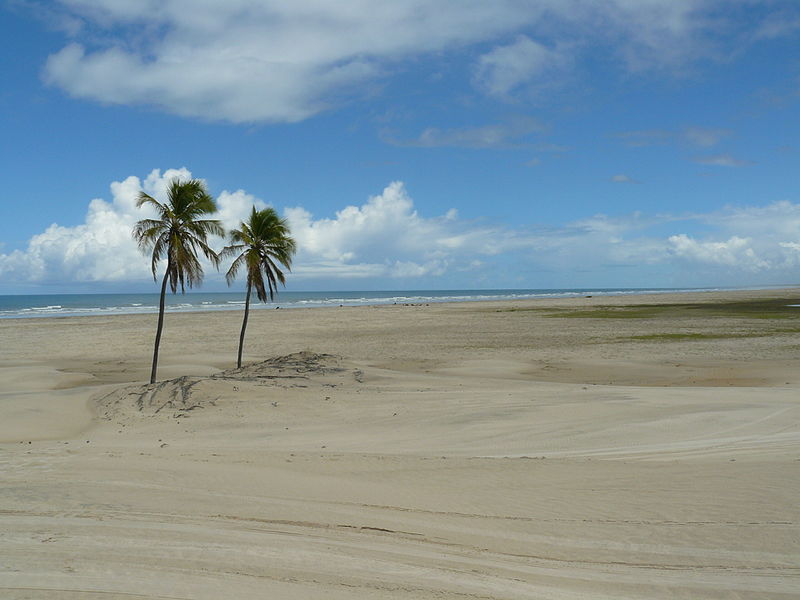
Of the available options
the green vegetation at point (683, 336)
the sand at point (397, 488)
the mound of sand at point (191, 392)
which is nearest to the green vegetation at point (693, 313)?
the green vegetation at point (683, 336)

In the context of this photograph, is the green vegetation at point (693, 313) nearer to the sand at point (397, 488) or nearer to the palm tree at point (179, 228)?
the sand at point (397, 488)

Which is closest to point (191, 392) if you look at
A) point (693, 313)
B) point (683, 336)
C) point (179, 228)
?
point (179, 228)

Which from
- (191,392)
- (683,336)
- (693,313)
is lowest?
(191,392)

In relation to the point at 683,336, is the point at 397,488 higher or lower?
lower

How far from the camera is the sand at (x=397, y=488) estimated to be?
17.0 ft

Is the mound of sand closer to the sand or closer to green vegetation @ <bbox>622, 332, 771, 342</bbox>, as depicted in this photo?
the sand

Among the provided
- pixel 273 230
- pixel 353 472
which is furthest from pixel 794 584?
pixel 273 230

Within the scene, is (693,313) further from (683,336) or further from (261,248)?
(261,248)

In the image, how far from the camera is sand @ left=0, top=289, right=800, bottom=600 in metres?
5.18

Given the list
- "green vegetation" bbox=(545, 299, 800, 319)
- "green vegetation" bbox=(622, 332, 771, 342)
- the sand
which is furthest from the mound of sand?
"green vegetation" bbox=(545, 299, 800, 319)

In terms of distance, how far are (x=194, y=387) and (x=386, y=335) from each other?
24.2 m

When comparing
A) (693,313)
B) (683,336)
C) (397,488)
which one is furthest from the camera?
(693,313)

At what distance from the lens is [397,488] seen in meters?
7.89

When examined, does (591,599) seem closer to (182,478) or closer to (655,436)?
(182,478)
